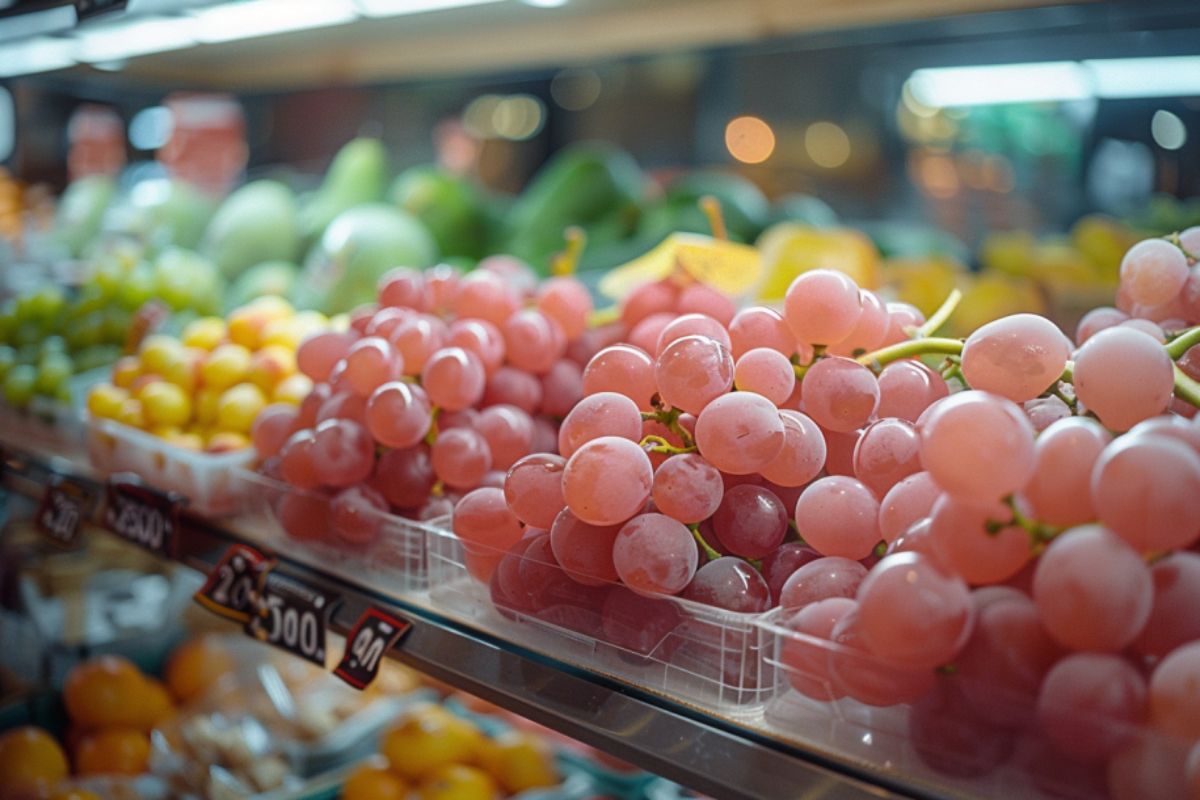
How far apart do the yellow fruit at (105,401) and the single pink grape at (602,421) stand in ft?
3.06

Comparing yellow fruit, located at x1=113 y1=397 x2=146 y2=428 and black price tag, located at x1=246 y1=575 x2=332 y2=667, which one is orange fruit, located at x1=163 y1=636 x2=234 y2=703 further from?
black price tag, located at x1=246 y1=575 x2=332 y2=667

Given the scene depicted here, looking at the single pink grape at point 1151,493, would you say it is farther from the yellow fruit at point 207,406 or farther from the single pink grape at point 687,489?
the yellow fruit at point 207,406

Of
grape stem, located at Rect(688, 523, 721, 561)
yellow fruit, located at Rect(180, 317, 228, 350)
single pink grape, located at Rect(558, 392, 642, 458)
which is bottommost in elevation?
grape stem, located at Rect(688, 523, 721, 561)

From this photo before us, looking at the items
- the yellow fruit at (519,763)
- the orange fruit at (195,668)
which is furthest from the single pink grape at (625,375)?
the orange fruit at (195,668)

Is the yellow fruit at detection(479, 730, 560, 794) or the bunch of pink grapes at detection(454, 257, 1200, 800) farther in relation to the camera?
the yellow fruit at detection(479, 730, 560, 794)

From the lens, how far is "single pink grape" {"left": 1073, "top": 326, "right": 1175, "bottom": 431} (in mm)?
602

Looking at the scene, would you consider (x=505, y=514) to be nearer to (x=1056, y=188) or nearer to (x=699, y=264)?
(x=699, y=264)

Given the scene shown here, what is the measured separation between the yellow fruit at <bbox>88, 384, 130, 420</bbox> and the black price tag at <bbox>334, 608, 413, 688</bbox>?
0.72 m

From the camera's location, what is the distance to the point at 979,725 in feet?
1.82

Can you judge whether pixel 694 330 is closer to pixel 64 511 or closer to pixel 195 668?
pixel 64 511

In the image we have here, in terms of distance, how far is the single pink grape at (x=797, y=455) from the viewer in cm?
73

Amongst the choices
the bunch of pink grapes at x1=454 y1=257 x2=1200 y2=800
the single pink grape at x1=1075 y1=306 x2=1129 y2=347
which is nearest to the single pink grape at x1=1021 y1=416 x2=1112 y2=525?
the bunch of pink grapes at x1=454 y1=257 x2=1200 y2=800

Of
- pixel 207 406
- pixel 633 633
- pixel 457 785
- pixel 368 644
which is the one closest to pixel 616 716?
pixel 633 633

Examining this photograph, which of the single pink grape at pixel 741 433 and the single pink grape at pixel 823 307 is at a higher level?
the single pink grape at pixel 823 307
